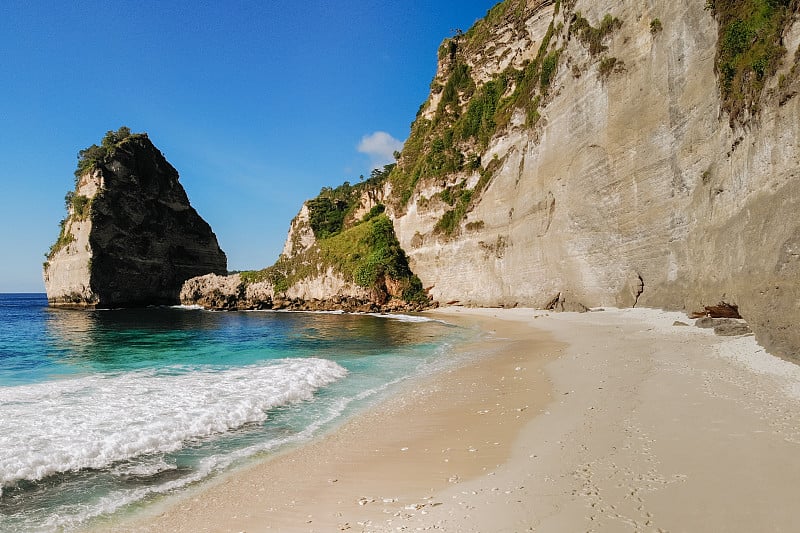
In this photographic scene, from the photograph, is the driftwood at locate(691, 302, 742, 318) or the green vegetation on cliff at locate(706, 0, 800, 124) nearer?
the green vegetation on cliff at locate(706, 0, 800, 124)

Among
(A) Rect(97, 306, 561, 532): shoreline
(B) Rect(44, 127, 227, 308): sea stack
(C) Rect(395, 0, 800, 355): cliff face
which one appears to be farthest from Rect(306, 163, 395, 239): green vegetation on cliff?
(A) Rect(97, 306, 561, 532): shoreline

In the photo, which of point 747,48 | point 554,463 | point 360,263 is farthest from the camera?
point 360,263

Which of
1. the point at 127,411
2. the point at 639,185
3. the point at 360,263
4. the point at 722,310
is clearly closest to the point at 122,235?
the point at 360,263

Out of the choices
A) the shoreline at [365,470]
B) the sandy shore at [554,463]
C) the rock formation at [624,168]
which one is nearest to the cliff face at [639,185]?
the rock formation at [624,168]

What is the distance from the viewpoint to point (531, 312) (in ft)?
102

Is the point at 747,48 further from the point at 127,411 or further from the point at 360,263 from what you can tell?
the point at 360,263

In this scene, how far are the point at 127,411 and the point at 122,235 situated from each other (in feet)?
237

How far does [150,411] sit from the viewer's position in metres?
9.48

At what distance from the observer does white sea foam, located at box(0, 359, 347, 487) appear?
7.05 meters

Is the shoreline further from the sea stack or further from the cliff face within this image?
the sea stack

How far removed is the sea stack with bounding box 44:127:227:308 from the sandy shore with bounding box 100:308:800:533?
72.6 m

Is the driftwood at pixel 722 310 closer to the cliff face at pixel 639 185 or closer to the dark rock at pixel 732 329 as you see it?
the cliff face at pixel 639 185

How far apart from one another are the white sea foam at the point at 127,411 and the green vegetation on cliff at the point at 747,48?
15682 mm

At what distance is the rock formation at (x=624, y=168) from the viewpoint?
11695mm
